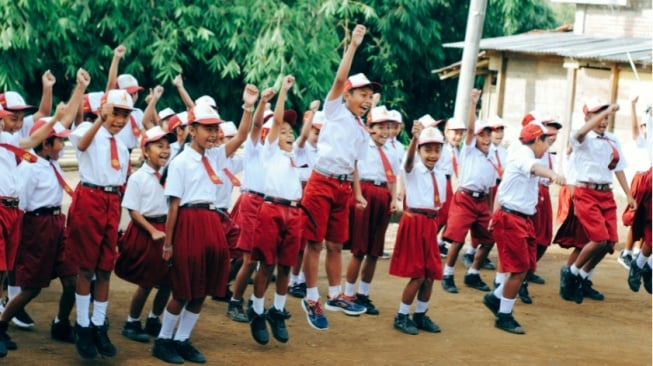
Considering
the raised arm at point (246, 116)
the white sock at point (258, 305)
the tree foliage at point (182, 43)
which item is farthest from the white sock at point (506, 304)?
the tree foliage at point (182, 43)

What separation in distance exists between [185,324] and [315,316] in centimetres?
162

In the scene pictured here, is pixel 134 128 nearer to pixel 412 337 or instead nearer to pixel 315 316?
pixel 315 316

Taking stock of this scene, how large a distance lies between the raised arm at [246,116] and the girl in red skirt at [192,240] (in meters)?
0.31

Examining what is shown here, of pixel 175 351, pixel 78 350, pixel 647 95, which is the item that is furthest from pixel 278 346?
pixel 647 95

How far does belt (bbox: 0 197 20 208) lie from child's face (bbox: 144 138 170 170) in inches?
40.8

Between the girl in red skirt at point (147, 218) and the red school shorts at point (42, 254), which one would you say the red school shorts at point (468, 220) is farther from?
the red school shorts at point (42, 254)

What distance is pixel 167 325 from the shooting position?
29.0ft

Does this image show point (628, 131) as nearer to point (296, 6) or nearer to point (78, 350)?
point (296, 6)

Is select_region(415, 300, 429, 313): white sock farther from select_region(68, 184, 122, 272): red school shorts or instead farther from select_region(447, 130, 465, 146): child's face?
select_region(447, 130, 465, 146): child's face

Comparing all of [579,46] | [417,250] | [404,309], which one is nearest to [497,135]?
[417,250]

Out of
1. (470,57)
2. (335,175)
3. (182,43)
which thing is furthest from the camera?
(182,43)

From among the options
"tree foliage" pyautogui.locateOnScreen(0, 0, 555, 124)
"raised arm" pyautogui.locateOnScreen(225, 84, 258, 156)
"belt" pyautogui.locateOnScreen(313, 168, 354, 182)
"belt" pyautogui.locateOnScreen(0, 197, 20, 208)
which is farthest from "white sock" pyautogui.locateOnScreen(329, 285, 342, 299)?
"tree foliage" pyautogui.locateOnScreen(0, 0, 555, 124)

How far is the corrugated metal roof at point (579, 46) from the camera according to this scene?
20.2 meters

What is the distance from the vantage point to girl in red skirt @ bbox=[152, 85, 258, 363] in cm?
866
